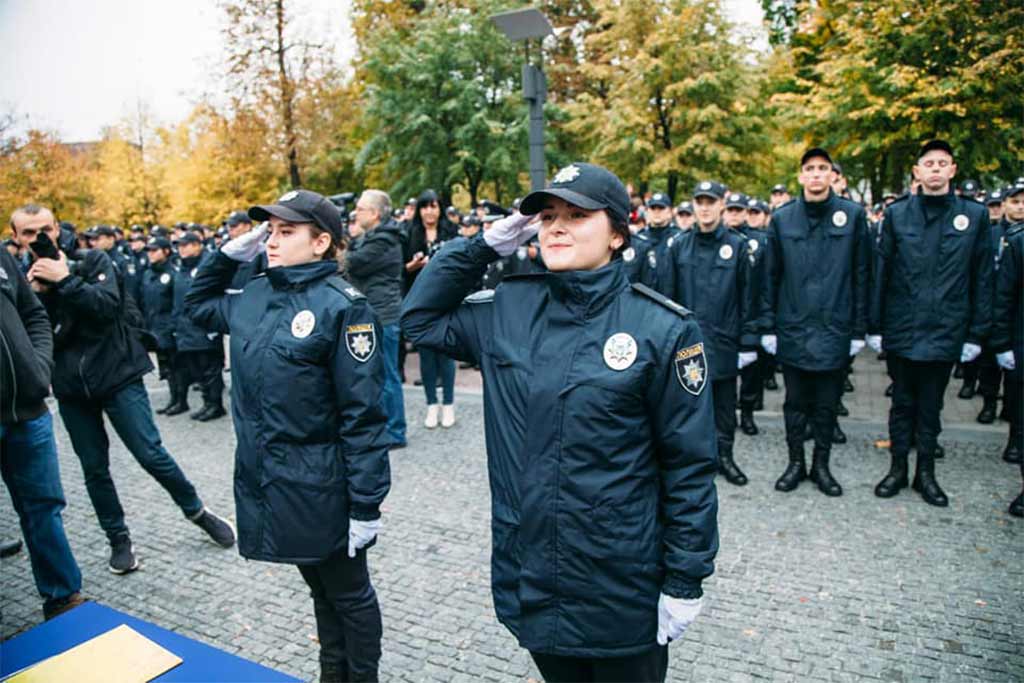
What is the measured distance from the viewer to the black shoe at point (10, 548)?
5.15 metres

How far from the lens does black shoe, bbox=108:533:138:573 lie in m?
4.73

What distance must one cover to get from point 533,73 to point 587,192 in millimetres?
8463

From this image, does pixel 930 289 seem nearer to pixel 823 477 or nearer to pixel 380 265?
pixel 823 477

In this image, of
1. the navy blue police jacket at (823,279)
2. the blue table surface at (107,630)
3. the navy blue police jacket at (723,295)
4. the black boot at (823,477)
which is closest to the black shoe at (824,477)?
the black boot at (823,477)

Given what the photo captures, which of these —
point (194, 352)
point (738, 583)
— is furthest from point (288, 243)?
point (194, 352)

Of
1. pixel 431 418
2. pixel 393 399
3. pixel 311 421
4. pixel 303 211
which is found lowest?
pixel 431 418

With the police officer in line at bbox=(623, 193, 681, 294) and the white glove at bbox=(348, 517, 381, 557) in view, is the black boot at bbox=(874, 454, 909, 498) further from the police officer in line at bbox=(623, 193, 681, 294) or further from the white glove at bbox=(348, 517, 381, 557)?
the white glove at bbox=(348, 517, 381, 557)

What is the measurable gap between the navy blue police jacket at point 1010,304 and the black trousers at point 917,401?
45 cm

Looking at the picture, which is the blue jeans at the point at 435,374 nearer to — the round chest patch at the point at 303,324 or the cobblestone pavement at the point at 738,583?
the cobblestone pavement at the point at 738,583

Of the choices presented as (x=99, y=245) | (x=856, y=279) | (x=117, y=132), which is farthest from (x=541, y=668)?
(x=117, y=132)

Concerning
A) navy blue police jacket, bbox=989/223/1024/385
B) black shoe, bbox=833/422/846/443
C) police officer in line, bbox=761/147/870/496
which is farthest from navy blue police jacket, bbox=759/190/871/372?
black shoe, bbox=833/422/846/443

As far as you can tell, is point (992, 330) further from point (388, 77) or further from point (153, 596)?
point (388, 77)

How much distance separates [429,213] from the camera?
8.87 meters

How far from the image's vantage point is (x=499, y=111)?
61.9 feet
